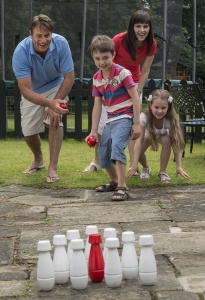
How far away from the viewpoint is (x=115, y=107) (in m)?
6.61

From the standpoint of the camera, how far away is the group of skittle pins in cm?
348

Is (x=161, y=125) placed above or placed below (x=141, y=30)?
below

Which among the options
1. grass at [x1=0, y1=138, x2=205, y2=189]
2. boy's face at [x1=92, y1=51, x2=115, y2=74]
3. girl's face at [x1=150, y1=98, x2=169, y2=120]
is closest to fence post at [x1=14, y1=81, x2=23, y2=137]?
grass at [x1=0, y1=138, x2=205, y2=189]

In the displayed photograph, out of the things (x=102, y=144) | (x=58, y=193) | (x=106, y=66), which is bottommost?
(x=58, y=193)

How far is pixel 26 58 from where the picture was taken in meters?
7.32

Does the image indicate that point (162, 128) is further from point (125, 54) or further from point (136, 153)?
point (125, 54)

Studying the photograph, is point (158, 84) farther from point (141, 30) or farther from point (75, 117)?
point (141, 30)

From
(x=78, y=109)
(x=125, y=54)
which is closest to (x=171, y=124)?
(x=125, y=54)

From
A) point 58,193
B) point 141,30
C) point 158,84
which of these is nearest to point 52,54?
point 141,30

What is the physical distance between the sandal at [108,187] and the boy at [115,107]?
28mm

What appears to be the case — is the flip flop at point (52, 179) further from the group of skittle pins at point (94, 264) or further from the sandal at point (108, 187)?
the group of skittle pins at point (94, 264)

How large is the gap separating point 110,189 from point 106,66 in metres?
1.21

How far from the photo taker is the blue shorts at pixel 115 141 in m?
6.43

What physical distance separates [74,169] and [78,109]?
4.64 m
